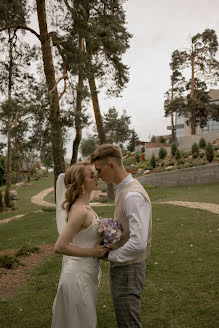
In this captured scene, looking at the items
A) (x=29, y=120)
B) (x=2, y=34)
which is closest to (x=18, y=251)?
(x=29, y=120)

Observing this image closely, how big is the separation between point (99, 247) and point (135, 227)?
0.51 metres

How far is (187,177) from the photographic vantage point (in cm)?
2155

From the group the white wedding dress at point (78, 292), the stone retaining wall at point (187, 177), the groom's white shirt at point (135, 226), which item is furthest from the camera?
the stone retaining wall at point (187, 177)

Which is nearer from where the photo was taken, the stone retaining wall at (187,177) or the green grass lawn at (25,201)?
the green grass lawn at (25,201)

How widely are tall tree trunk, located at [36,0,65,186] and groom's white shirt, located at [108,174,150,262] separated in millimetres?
6751

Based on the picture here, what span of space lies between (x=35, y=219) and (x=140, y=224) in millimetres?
12656

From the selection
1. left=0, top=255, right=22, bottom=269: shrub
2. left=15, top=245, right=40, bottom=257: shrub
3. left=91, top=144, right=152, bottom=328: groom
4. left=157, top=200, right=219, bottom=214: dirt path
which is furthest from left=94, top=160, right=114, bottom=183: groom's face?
left=157, top=200, right=219, bottom=214: dirt path

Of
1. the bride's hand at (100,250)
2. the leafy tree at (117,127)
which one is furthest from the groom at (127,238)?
the leafy tree at (117,127)

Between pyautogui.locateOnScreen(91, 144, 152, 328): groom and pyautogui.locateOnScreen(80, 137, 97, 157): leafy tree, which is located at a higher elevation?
pyautogui.locateOnScreen(80, 137, 97, 157): leafy tree

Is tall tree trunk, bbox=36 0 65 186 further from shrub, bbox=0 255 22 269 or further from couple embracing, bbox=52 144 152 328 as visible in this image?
couple embracing, bbox=52 144 152 328

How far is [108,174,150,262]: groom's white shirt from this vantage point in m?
2.47

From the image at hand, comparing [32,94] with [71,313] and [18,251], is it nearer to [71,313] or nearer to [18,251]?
[18,251]

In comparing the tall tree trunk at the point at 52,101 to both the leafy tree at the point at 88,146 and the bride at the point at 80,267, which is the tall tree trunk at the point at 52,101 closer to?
the bride at the point at 80,267

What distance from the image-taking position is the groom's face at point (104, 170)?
2.76 m
